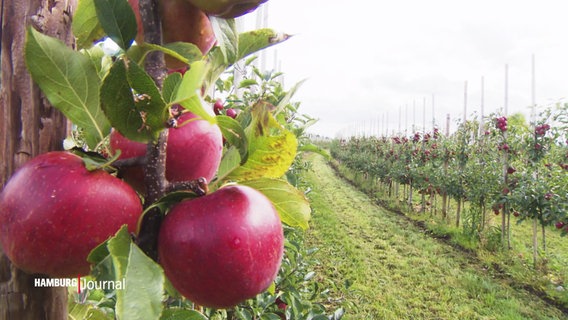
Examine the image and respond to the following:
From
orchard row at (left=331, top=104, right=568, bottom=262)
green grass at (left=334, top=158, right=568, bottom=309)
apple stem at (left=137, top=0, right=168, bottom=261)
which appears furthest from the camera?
orchard row at (left=331, top=104, right=568, bottom=262)

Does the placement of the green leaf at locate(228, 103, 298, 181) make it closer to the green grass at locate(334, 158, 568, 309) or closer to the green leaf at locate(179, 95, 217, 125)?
the green leaf at locate(179, 95, 217, 125)

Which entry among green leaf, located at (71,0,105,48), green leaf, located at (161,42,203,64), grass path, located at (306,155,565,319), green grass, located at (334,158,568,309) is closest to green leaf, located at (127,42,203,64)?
green leaf, located at (161,42,203,64)

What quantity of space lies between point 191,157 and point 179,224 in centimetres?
9

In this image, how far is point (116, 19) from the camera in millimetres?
343

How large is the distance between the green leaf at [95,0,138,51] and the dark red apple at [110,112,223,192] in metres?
0.10

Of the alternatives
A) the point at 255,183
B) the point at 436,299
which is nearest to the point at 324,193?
the point at 436,299

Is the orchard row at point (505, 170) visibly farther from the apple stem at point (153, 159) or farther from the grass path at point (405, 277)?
the apple stem at point (153, 159)

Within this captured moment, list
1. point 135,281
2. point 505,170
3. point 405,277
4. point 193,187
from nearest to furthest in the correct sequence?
point 135,281 < point 193,187 < point 405,277 < point 505,170

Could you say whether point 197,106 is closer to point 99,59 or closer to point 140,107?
point 140,107

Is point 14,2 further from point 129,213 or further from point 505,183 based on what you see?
point 505,183

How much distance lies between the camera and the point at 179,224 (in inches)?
13.6

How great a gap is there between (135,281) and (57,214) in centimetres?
10

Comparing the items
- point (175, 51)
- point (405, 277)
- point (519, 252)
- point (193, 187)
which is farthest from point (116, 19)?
point (519, 252)

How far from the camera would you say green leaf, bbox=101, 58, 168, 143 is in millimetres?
309
